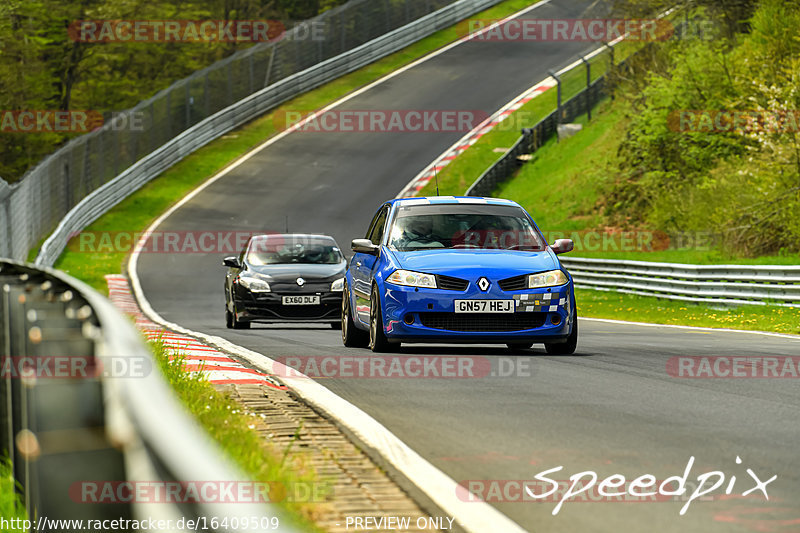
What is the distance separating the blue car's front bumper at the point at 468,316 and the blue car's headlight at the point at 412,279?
5 centimetres

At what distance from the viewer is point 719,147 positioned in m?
36.0

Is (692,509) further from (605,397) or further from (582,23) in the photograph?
(582,23)

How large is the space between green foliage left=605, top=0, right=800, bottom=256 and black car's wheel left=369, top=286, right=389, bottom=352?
15.9 metres

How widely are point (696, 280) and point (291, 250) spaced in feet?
28.3

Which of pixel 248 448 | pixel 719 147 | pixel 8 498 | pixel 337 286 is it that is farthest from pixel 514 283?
pixel 719 147

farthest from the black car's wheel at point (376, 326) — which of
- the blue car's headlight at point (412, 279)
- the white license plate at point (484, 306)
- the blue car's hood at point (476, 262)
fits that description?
the white license plate at point (484, 306)

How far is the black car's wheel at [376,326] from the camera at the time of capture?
12602mm

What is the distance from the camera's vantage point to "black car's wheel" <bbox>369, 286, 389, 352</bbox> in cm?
1260

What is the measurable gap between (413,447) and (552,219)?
34.5 m

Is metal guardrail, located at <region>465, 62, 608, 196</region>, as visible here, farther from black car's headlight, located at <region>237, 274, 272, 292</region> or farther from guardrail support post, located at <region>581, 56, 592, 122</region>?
black car's headlight, located at <region>237, 274, 272, 292</region>

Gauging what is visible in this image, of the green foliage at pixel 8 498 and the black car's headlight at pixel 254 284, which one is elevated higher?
the green foliage at pixel 8 498

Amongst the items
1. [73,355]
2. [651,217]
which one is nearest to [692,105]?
[651,217]

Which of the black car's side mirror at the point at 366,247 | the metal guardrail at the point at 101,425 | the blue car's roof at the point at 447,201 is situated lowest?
the black car's side mirror at the point at 366,247

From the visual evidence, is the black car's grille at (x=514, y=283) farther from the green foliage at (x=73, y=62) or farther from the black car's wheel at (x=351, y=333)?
the green foliage at (x=73, y=62)
